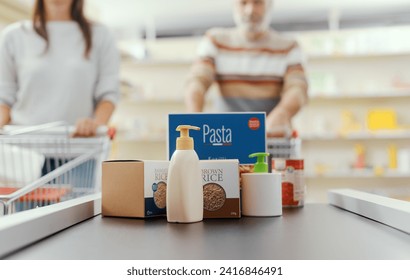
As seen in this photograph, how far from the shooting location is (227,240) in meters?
0.82

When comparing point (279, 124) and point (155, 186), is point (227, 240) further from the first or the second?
point (279, 124)

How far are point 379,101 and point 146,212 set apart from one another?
196 inches

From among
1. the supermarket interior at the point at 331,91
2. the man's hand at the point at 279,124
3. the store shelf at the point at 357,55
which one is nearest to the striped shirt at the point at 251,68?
the man's hand at the point at 279,124

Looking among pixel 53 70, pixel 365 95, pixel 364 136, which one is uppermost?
pixel 365 95

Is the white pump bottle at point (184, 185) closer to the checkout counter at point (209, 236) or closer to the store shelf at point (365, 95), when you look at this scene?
the checkout counter at point (209, 236)

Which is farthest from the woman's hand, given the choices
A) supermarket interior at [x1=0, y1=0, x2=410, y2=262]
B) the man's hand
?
the man's hand

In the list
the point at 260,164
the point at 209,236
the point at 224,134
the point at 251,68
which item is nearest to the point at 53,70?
the point at 251,68

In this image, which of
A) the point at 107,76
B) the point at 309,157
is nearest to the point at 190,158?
the point at 107,76

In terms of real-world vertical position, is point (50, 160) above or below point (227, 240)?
above

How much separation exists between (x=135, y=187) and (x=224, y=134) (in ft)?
0.94

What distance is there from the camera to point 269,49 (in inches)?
90.6

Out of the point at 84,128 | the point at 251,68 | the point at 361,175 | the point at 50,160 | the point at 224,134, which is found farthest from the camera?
the point at 361,175
